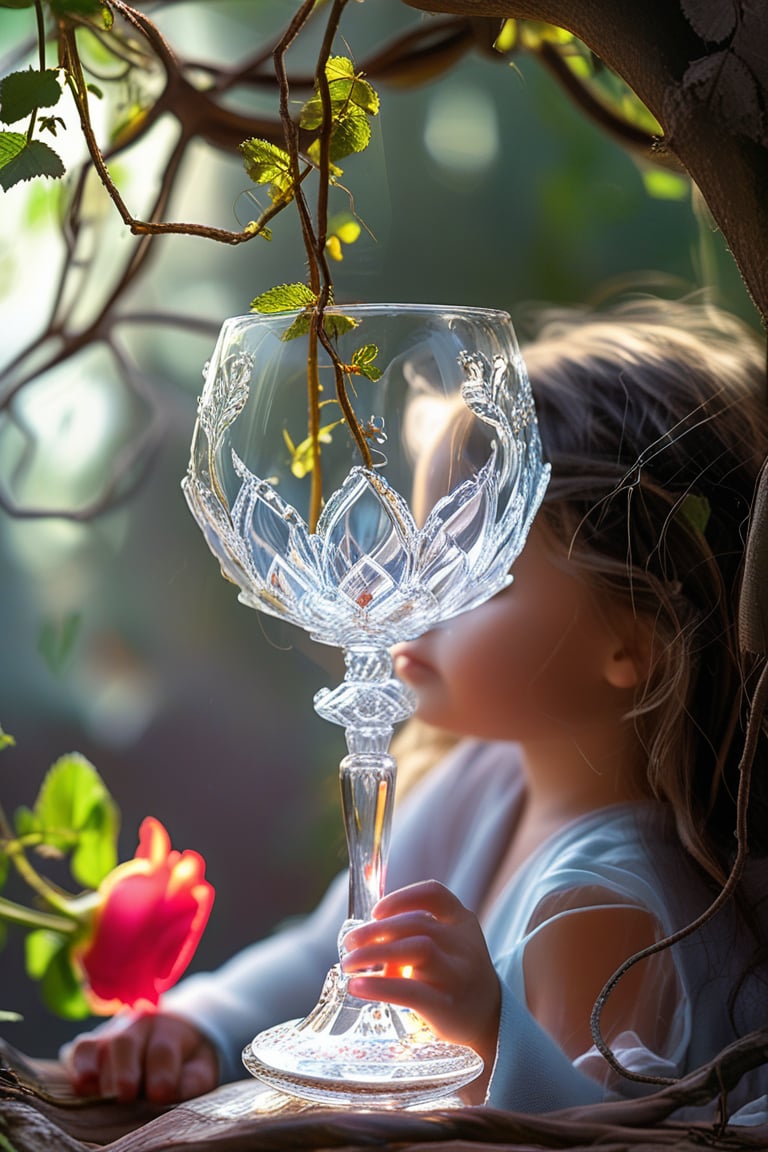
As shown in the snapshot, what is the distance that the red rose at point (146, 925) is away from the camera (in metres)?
0.56

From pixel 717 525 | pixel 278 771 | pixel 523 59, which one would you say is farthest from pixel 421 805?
pixel 523 59

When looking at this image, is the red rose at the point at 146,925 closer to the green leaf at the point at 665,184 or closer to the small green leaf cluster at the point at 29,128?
the small green leaf cluster at the point at 29,128

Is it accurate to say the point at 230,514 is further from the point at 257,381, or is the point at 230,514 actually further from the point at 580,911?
the point at 580,911

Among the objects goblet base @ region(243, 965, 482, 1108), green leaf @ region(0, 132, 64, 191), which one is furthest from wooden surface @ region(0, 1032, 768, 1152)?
green leaf @ region(0, 132, 64, 191)

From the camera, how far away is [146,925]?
556mm

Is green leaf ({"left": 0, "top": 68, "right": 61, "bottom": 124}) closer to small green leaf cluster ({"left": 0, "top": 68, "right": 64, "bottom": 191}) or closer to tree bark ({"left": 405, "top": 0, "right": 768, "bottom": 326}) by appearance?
small green leaf cluster ({"left": 0, "top": 68, "right": 64, "bottom": 191})

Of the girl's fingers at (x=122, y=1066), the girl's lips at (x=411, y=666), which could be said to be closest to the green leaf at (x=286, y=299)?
the girl's lips at (x=411, y=666)

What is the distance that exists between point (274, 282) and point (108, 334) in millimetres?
139

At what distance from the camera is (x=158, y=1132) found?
1.27 ft

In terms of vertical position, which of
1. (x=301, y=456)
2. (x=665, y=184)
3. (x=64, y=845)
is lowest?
(x=64, y=845)

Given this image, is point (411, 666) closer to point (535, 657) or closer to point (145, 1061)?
point (535, 657)

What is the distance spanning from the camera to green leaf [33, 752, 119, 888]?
58cm

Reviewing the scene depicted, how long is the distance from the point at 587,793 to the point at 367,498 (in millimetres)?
238

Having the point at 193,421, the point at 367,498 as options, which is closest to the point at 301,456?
the point at 367,498
